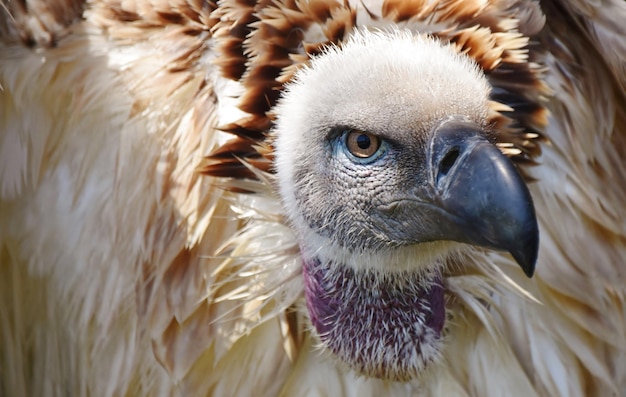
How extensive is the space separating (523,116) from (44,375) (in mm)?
1377

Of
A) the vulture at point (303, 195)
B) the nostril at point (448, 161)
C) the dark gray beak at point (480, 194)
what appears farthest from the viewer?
the vulture at point (303, 195)

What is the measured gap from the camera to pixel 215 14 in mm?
2396

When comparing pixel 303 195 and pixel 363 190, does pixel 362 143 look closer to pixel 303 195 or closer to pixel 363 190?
pixel 363 190

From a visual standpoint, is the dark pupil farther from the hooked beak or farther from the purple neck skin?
the purple neck skin

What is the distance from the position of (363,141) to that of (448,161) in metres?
0.21

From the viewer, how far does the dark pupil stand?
2166 millimetres

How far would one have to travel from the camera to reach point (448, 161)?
204cm

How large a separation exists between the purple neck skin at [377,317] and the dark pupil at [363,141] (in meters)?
0.30

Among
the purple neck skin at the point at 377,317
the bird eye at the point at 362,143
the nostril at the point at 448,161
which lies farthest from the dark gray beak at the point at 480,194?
the purple neck skin at the point at 377,317

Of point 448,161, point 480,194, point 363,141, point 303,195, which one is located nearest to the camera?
point 480,194

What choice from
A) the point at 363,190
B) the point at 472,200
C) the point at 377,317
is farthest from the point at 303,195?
the point at 472,200

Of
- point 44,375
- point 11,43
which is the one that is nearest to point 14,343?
point 44,375

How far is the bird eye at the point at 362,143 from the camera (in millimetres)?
2158

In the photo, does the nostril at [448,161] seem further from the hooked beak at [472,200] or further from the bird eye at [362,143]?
the bird eye at [362,143]
